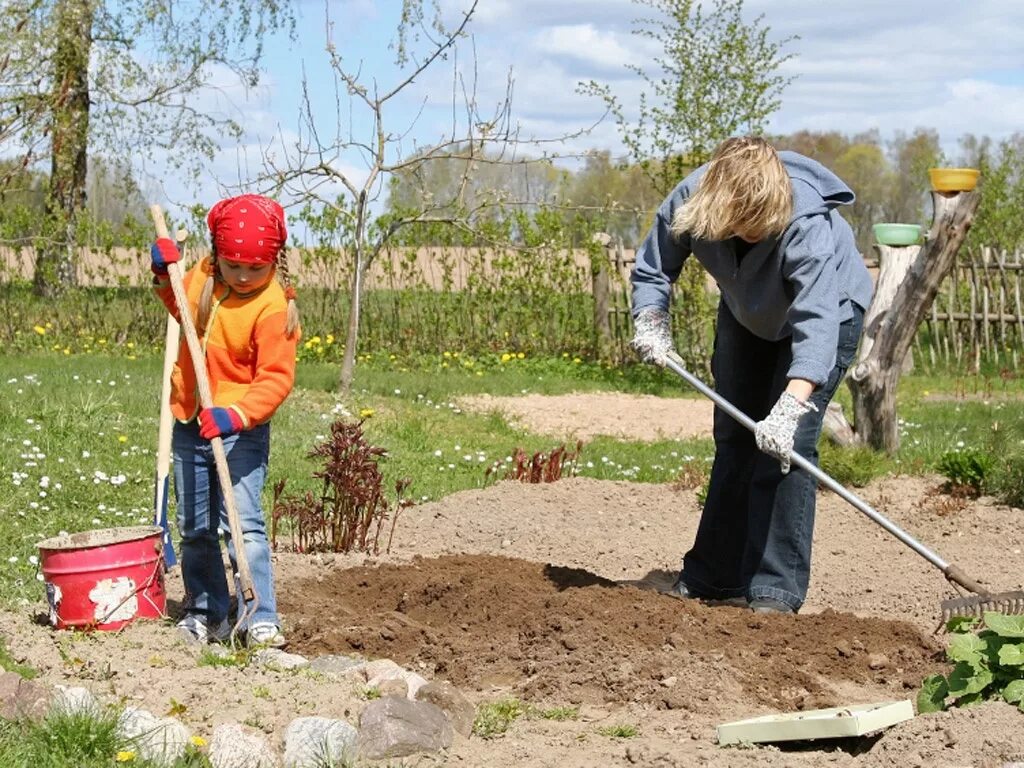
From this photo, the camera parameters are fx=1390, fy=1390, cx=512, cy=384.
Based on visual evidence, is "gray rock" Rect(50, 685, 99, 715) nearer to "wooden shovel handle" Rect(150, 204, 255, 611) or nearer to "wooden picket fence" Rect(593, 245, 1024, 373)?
"wooden shovel handle" Rect(150, 204, 255, 611)

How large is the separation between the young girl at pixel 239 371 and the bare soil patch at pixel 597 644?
32 centimetres

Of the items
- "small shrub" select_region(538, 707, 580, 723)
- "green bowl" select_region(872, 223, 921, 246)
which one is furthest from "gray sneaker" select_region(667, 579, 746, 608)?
"green bowl" select_region(872, 223, 921, 246)

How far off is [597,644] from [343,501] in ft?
5.67

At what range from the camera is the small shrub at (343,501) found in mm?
5559

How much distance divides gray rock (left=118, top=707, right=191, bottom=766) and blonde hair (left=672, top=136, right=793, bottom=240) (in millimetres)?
2256

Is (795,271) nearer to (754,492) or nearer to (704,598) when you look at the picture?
(754,492)

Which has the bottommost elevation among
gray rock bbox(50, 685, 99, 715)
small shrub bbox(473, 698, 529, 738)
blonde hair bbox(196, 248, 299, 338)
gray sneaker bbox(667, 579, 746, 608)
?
small shrub bbox(473, 698, 529, 738)

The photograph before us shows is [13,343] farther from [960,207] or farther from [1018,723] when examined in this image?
[1018,723]

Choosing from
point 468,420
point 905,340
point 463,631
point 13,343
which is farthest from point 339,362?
point 463,631

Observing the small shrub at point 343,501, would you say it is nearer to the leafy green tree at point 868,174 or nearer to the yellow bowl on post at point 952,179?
the yellow bowl on post at point 952,179

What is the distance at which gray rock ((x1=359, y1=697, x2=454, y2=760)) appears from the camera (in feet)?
11.3

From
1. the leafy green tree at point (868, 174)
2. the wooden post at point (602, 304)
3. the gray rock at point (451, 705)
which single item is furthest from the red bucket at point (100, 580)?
the leafy green tree at point (868, 174)

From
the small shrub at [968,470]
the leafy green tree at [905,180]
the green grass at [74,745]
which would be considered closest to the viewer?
the green grass at [74,745]

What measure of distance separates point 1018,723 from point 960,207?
18.0 ft
